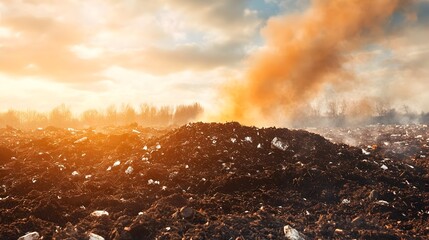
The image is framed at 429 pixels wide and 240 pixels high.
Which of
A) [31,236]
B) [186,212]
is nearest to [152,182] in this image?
[186,212]

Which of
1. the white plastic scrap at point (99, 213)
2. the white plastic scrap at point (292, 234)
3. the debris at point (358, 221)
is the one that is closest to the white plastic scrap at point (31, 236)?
the white plastic scrap at point (99, 213)

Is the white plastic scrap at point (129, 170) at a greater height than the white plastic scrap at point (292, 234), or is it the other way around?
the white plastic scrap at point (129, 170)

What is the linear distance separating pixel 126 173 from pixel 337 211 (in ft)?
21.8

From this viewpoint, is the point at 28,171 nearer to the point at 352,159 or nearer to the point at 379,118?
the point at 352,159

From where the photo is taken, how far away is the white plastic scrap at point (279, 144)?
12.9m

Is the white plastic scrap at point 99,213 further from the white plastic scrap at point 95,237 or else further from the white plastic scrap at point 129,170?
the white plastic scrap at point 129,170

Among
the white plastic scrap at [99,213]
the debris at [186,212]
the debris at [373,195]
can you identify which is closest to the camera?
the debris at [186,212]

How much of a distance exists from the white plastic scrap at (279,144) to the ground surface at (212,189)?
0.05 metres

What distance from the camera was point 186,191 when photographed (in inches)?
396

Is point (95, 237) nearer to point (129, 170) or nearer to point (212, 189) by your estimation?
point (212, 189)

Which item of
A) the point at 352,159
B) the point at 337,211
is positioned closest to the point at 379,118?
the point at 352,159

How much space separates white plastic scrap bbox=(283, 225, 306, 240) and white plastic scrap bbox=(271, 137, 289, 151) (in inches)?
226

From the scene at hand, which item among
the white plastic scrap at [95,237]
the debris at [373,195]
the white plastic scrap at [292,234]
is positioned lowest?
the white plastic scrap at [95,237]

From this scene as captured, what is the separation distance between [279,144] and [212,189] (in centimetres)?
408
